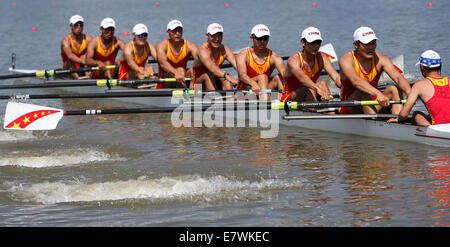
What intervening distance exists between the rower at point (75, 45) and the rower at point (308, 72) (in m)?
7.92

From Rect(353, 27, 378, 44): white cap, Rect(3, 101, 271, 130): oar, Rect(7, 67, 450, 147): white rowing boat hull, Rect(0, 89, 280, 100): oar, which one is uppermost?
Rect(353, 27, 378, 44): white cap

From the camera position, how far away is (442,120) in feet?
31.5

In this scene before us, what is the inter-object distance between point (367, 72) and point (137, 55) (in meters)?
6.98

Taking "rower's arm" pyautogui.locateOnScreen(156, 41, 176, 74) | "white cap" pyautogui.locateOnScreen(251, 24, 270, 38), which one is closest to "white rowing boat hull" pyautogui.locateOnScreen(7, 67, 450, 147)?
"white cap" pyautogui.locateOnScreen(251, 24, 270, 38)

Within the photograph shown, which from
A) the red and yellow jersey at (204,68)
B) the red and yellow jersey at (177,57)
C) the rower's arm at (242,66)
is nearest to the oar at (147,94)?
the rower's arm at (242,66)

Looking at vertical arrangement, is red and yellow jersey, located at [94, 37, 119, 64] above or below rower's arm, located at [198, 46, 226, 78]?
above

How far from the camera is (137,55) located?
16.3 meters

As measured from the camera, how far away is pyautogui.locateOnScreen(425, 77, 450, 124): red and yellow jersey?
941 cm

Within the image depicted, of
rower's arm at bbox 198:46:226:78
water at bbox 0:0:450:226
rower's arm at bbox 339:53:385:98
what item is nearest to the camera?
water at bbox 0:0:450:226

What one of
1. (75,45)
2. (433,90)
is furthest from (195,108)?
(75,45)

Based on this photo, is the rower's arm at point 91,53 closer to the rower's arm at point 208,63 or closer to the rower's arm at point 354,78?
the rower's arm at point 208,63

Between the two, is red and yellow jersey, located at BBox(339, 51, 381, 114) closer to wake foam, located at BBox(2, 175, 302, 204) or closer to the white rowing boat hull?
the white rowing boat hull

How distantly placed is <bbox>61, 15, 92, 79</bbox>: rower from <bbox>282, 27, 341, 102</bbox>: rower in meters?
7.92

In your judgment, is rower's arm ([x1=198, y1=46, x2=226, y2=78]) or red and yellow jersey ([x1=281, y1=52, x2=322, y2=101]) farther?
rower's arm ([x1=198, y1=46, x2=226, y2=78])
